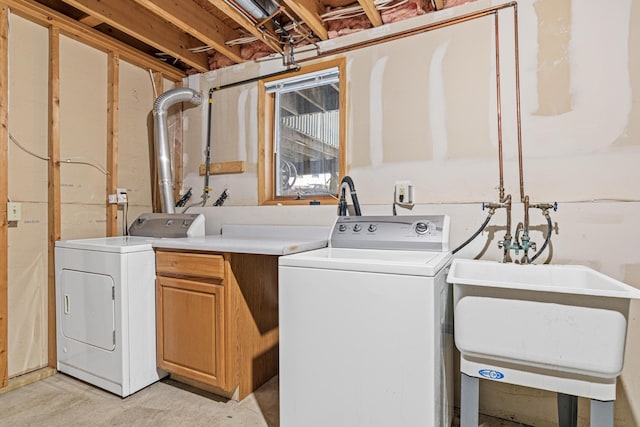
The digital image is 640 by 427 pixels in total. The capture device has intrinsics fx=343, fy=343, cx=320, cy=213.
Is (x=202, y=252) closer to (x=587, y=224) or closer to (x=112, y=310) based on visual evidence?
(x=112, y=310)

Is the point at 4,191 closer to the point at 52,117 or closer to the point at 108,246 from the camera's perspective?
the point at 52,117

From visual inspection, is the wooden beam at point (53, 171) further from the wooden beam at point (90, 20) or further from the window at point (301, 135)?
the window at point (301, 135)

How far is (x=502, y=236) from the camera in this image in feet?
5.93

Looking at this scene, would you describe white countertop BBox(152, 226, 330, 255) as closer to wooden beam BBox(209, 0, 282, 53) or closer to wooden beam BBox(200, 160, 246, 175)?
wooden beam BBox(200, 160, 246, 175)

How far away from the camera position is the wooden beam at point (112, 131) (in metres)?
2.63

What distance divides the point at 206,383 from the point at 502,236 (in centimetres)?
181

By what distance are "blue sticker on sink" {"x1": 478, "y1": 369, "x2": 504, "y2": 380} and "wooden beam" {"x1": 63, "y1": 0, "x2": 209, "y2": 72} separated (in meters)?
2.91

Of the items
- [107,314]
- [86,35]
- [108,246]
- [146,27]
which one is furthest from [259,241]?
[86,35]

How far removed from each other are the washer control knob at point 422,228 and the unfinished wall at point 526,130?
0.20 m

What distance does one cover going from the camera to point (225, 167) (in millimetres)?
2822

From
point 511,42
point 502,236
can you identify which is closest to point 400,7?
point 511,42

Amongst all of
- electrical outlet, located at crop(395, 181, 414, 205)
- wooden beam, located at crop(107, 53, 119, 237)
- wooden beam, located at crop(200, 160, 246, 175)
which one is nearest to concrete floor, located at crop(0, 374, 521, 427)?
wooden beam, located at crop(107, 53, 119, 237)

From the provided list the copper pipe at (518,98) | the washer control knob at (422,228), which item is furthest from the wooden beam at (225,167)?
the copper pipe at (518,98)

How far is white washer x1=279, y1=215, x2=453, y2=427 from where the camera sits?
1226mm
